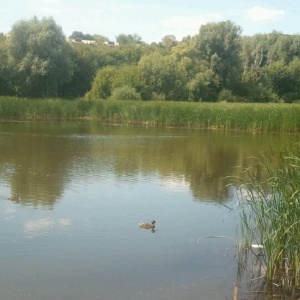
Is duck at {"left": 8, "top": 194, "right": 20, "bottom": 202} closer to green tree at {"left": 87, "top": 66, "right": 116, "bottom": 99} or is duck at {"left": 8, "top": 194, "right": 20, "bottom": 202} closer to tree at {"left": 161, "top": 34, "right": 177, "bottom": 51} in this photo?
green tree at {"left": 87, "top": 66, "right": 116, "bottom": 99}

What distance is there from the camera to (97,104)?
3681cm

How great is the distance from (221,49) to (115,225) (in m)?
39.2

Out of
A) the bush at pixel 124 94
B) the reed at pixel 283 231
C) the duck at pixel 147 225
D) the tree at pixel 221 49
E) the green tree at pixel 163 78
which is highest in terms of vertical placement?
the tree at pixel 221 49

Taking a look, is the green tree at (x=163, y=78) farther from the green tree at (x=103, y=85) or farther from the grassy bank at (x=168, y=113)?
the grassy bank at (x=168, y=113)

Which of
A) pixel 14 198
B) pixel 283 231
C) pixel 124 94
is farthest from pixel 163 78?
pixel 283 231

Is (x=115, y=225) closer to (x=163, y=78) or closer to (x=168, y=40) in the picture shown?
(x=163, y=78)

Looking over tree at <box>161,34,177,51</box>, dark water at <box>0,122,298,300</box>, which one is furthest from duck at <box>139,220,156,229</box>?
tree at <box>161,34,177,51</box>

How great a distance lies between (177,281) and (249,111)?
26139 millimetres

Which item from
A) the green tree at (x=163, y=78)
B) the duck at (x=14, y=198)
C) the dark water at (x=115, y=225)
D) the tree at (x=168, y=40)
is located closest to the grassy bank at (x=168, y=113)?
the green tree at (x=163, y=78)

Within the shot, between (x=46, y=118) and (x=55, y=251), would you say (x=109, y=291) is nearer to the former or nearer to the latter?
(x=55, y=251)

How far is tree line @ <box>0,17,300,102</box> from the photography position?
4088 cm

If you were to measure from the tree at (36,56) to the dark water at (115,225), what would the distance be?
72.2ft

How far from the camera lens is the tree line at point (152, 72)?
40875mm

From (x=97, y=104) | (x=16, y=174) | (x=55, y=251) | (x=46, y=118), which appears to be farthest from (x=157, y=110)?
(x=55, y=251)
